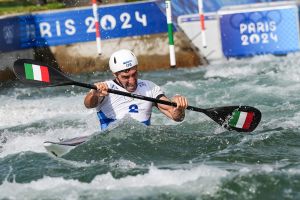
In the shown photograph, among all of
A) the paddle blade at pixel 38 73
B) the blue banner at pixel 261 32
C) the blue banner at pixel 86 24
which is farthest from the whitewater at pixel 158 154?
the blue banner at pixel 86 24

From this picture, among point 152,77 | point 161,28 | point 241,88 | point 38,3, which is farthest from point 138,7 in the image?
point 38,3

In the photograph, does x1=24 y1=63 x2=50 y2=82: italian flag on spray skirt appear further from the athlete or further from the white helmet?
the white helmet

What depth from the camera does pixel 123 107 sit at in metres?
7.98

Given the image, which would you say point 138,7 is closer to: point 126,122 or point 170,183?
point 126,122

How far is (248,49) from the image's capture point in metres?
14.5

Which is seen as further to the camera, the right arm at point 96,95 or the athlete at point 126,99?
the athlete at point 126,99

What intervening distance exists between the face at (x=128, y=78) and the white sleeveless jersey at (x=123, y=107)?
0.22ft

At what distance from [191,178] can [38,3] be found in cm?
1535

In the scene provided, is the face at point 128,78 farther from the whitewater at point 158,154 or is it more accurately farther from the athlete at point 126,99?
the whitewater at point 158,154

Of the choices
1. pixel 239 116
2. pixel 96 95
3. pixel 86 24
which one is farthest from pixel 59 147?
pixel 86 24

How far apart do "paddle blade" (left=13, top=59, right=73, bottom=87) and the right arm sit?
387 millimetres

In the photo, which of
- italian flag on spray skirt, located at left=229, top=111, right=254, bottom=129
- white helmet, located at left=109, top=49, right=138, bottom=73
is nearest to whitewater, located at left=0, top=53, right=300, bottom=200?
italian flag on spray skirt, located at left=229, top=111, right=254, bottom=129

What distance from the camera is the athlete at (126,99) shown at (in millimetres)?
7711

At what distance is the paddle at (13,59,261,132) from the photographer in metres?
7.76
